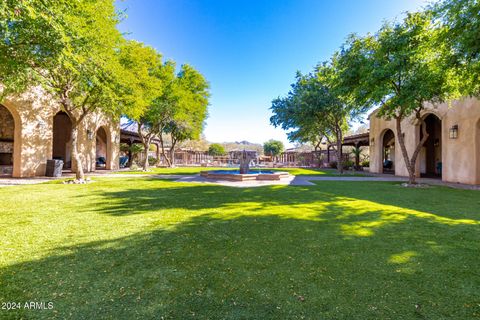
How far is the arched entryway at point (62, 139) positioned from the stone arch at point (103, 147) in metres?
2.01

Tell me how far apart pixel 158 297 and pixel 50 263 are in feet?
5.02

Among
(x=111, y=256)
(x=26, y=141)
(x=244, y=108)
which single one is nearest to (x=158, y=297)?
(x=111, y=256)

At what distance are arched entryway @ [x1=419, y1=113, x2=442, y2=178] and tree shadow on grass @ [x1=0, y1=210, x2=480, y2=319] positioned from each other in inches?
691

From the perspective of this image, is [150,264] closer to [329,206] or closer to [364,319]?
[364,319]

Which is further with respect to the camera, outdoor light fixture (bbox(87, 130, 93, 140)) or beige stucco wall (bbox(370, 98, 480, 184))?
outdoor light fixture (bbox(87, 130, 93, 140))

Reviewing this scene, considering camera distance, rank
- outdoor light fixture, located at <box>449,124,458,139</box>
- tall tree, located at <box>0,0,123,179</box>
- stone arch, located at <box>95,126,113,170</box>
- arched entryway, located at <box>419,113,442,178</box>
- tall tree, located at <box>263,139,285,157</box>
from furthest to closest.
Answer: tall tree, located at <box>263,139,285,157</box> < stone arch, located at <box>95,126,113,170</box> < arched entryway, located at <box>419,113,442,178</box> < outdoor light fixture, located at <box>449,124,458,139</box> < tall tree, located at <box>0,0,123,179</box>

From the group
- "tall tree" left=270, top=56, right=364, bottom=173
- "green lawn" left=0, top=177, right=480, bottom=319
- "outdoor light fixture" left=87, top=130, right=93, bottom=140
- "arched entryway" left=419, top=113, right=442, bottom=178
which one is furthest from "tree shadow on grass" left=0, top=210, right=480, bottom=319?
"arched entryway" left=419, top=113, right=442, bottom=178

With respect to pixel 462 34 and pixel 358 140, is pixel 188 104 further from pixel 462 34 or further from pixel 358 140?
pixel 462 34

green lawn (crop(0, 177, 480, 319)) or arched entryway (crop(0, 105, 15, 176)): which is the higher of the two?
arched entryway (crop(0, 105, 15, 176))

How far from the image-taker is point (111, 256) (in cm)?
284


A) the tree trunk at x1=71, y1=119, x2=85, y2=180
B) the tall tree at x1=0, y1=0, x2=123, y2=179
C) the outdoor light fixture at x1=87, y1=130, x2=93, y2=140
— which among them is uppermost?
the tall tree at x1=0, y1=0, x2=123, y2=179

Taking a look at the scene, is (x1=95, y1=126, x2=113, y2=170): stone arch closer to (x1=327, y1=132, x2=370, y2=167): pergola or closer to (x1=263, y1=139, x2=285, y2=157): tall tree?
(x1=327, y1=132, x2=370, y2=167): pergola

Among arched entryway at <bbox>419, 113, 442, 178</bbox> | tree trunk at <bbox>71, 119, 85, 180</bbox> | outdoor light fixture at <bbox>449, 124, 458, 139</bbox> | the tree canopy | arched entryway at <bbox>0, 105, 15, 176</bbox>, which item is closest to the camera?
tree trunk at <bbox>71, 119, 85, 180</bbox>

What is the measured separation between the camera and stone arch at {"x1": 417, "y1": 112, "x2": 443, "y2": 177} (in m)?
17.3
